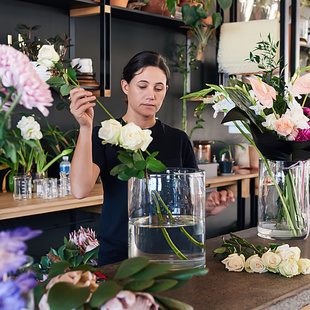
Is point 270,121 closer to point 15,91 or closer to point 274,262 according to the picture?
point 274,262

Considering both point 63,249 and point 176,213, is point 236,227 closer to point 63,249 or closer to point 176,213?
point 63,249

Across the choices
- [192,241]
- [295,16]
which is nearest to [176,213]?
[192,241]

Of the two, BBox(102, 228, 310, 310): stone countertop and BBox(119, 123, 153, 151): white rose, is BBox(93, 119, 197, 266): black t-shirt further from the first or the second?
BBox(119, 123, 153, 151): white rose

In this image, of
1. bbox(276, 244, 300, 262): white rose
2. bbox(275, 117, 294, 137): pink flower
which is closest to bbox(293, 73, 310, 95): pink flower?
bbox(275, 117, 294, 137): pink flower

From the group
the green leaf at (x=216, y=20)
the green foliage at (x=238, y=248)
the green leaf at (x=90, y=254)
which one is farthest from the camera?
the green leaf at (x=216, y=20)

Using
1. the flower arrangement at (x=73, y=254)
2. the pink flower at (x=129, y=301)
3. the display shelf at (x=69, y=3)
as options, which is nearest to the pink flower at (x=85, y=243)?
the flower arrangement at (x=73, y=254)

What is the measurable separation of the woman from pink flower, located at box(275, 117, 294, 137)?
26 centimetres

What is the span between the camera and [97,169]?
5.74 ft

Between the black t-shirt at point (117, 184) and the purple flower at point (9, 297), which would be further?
the black t-shirt at point (117, 184)

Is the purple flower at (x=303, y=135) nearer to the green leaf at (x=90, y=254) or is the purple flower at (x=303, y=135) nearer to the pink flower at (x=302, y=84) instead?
the pink flower at (x=302, y=84)

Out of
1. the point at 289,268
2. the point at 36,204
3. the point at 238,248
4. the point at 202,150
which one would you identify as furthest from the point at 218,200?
the point at 202,150

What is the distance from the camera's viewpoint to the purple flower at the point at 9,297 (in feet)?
1.93

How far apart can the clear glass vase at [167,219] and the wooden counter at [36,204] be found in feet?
5.24

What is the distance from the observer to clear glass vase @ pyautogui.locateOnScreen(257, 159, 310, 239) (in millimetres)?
1442
